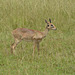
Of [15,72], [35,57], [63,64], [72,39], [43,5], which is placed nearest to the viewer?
[15,72]

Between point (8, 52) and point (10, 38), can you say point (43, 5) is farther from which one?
point (8, 52)

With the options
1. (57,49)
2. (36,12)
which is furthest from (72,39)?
(36,12)

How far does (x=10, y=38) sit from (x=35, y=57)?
67.6 inches

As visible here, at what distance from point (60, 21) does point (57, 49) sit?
2241mm

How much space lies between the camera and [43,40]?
22.5 feet

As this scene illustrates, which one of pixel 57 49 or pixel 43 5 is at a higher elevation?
pixel 43 5

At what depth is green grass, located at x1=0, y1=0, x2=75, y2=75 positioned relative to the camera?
484cm

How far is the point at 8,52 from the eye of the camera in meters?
5.85

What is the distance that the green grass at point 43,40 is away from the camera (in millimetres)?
4844

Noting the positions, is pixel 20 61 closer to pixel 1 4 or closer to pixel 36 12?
pixel 36 12

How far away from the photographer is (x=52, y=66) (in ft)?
15.9

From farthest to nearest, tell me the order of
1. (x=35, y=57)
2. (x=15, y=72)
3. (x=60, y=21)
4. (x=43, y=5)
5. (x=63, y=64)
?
(x=43, y=5), (x=60, y=21), (x=35, y=57), (x=63, y=64), (x=15, y=72)

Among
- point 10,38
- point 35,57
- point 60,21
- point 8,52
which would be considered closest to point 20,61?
point 35,57

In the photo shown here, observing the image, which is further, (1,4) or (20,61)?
(1,4)
